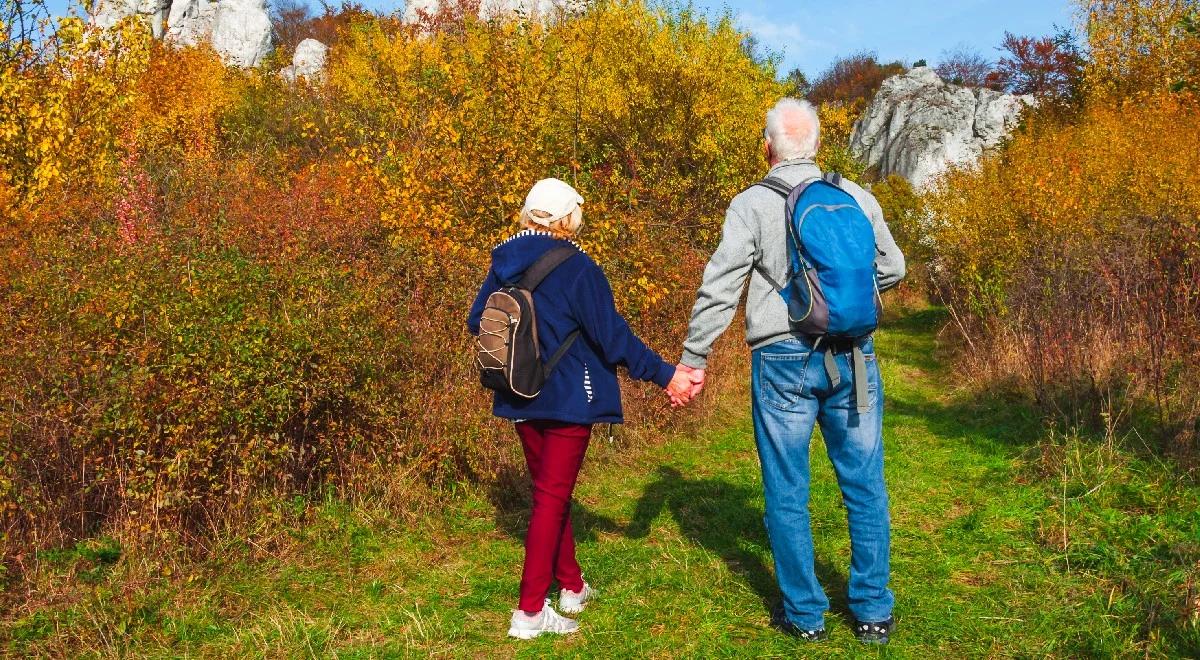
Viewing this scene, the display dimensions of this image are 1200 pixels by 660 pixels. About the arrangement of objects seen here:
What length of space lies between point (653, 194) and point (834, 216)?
27.8 feet

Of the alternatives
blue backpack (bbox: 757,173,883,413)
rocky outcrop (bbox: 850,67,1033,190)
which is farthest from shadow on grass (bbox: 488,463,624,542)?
rocky outcrop (bbox: 850,67,1033,190)

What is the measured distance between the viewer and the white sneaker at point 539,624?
3604 mm

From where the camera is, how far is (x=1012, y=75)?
155 ft

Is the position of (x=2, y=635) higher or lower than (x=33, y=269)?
lower

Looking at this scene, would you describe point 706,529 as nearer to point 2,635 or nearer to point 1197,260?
point 2,635

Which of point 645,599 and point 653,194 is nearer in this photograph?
point 645,599

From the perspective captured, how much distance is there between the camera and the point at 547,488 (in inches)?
137

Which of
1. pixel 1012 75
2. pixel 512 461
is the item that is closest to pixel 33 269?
pixel 512 461

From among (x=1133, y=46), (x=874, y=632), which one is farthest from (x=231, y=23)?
(x=874, y=632)

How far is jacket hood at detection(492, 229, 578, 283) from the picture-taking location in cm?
346

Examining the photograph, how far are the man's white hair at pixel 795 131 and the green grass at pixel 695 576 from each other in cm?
194

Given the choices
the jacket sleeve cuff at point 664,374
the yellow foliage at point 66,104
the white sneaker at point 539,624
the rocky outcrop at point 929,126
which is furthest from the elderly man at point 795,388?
the rocky outcrop at point 929,126

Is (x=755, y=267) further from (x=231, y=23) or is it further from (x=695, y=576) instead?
(x=231, y=23)

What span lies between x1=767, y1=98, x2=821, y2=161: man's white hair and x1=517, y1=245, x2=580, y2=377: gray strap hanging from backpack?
93cm
